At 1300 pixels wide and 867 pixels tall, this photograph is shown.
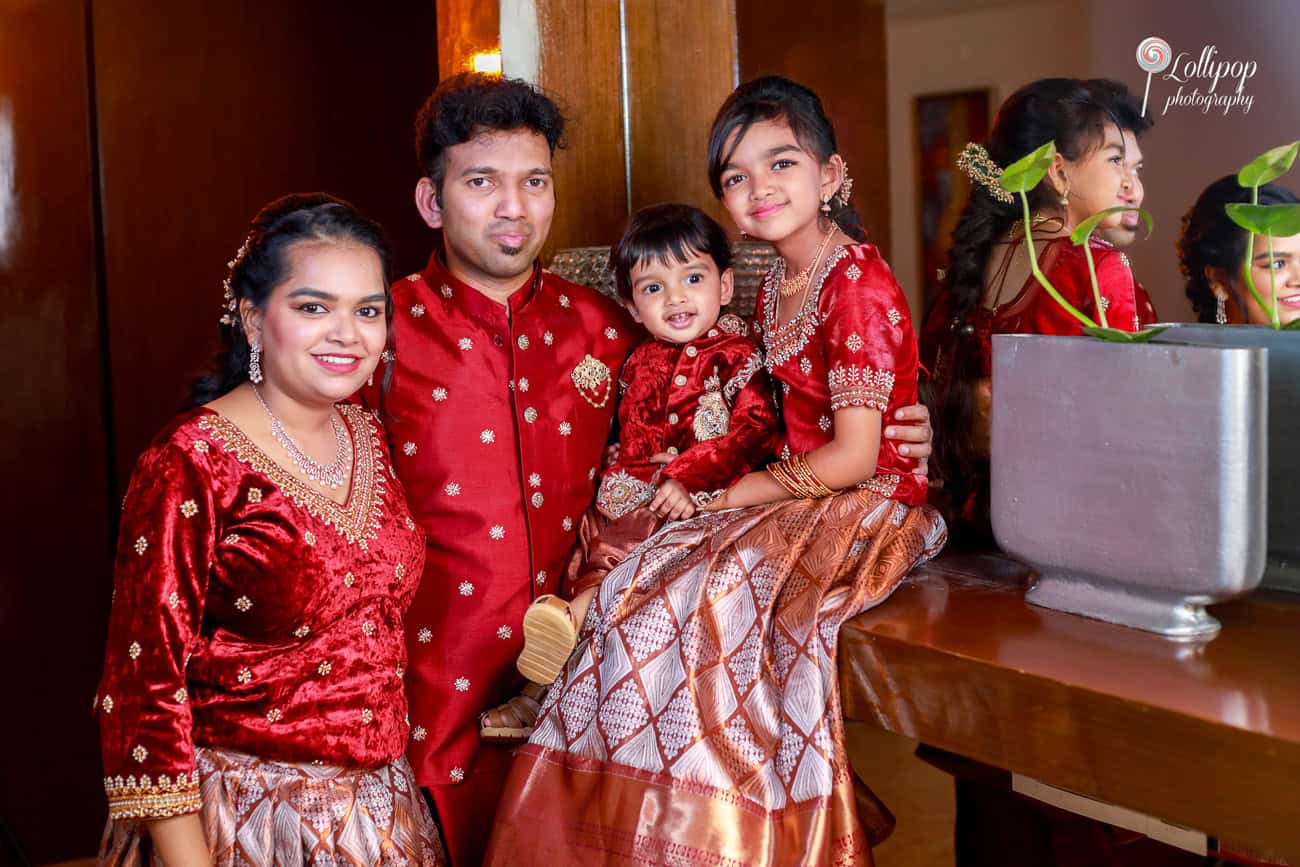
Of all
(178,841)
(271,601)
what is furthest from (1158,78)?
(178,841)

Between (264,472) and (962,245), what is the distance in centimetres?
123

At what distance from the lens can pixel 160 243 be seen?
363 cm

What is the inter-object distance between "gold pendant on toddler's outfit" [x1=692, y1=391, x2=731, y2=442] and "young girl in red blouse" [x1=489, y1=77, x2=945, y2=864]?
99mm

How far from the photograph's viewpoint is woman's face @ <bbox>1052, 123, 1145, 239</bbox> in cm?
193

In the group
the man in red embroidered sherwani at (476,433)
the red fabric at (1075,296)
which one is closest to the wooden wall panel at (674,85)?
the man in red embroidered sherwani at (476,433)

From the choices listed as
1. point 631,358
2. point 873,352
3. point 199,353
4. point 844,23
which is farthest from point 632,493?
point 199,353

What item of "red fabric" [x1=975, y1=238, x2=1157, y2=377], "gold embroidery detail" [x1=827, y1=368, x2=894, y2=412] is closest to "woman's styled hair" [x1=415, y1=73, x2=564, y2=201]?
"gold embroidery detail" [x1=827, y1=368, x2=894, y2=412]

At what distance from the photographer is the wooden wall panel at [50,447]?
3.43 m

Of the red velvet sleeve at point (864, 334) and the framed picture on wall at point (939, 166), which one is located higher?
the framed picture on wall at point (939, 166)

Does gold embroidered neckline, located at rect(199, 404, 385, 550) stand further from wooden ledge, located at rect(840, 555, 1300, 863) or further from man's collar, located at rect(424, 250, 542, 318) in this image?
wooden ledge, located at rect(840, 555, 1300, 863)

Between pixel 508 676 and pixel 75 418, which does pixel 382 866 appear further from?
pixel 75 418

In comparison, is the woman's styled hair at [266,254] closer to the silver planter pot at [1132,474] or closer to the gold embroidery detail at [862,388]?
the gold embroidery detail at [862,388]

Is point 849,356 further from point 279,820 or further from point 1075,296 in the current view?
point 279,820

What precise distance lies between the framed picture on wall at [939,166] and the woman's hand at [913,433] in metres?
0.49
